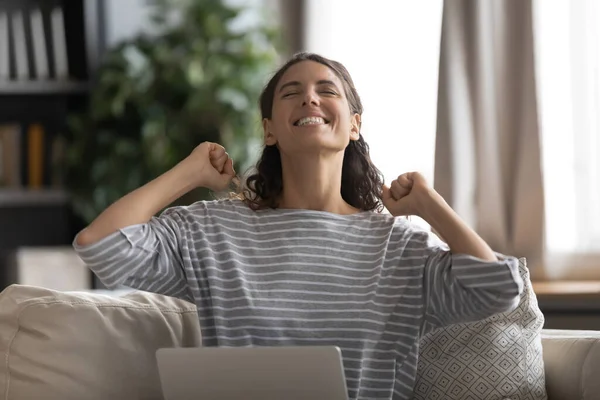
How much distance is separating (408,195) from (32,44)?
3.08 m

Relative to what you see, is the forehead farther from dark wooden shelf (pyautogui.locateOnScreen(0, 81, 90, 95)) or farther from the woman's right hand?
dark wooden shelf (pyautogui.locateOnScreen(0, 81, 90, 95))

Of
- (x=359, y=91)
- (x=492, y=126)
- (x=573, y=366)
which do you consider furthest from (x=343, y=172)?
(x=359, y=91)

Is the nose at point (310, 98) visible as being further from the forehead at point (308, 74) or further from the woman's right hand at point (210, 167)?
the woman's right hand at point (210, 167)

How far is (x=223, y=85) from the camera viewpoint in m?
4.32

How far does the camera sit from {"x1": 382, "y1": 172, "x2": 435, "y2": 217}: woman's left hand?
1.99 metres

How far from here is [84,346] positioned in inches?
77.6

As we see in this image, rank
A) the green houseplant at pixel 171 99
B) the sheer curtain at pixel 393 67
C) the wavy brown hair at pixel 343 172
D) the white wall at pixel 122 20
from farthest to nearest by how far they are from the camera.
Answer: the white wall at pixel 122 20 < the green houseplant at pixel 171 99 < the sheer curtain at pixel 393 67 < the wavy brown hair at pixel 343 172

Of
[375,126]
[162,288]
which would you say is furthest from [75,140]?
[162,288]

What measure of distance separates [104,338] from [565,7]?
7.69ft

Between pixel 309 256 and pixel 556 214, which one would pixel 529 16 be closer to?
pixel 556 214

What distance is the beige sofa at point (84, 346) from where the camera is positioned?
1.94 meters

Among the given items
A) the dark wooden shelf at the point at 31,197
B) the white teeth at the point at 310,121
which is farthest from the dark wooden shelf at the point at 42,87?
the white teeth at the point at 310,121

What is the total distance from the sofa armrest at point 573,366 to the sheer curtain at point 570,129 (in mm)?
1377

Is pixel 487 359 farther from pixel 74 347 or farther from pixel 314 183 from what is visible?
pixel 74 347
